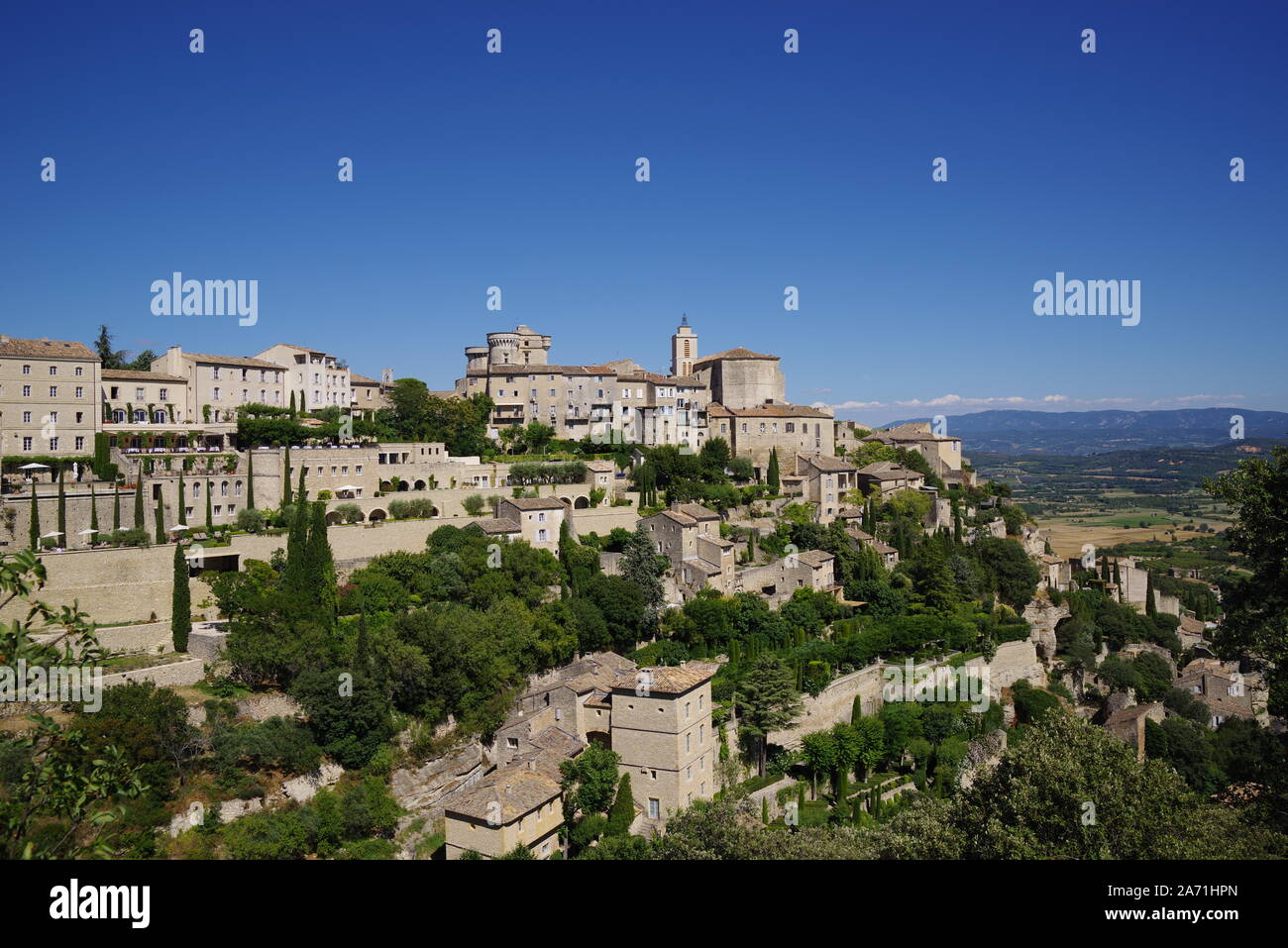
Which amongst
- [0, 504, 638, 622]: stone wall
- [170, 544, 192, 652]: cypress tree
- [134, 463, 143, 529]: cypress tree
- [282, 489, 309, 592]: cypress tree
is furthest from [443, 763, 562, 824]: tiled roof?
[134, 463, 143, 529]: cypress tree

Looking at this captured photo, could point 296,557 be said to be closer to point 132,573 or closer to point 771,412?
point 132,573

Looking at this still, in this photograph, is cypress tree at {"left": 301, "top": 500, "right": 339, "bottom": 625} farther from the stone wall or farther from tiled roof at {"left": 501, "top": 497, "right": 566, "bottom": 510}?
tiled roof at {"left": 501, "top": 497, "right": 566, "bottom": 510}

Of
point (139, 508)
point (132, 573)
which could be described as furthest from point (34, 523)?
point (132, 573)

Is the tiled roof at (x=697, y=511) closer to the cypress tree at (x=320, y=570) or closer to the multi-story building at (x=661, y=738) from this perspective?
the multi-story building at (x=661, y=738)

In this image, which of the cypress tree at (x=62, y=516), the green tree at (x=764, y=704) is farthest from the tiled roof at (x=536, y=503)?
the cypress tree at (x=62, y=516)

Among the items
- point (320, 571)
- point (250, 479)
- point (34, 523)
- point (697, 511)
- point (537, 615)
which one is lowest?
point (537, 615)
